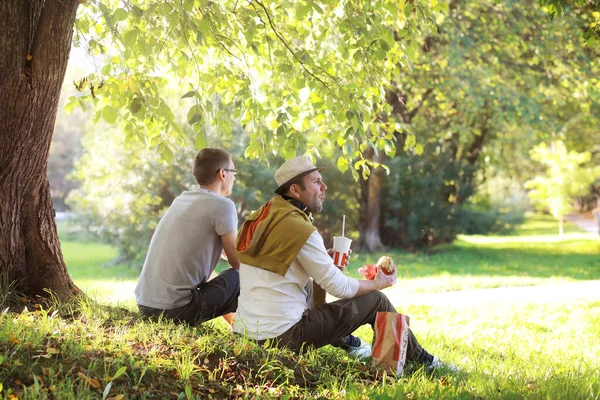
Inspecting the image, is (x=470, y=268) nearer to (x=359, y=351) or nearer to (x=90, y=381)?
(x=359, y=351)

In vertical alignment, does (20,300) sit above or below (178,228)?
below

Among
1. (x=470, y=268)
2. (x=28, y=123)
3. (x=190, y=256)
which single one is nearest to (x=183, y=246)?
(x=190, y=256)

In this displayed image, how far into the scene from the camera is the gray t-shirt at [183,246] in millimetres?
5551

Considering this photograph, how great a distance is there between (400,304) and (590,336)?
10.9 feet

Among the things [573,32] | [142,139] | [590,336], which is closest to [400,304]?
[590,336]

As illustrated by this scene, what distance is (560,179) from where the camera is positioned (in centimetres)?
3344

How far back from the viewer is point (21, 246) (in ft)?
19.1

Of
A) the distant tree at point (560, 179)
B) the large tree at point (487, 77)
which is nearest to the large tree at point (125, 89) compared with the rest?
the large tree at point (487, 77)

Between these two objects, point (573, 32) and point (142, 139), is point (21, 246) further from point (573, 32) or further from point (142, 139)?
point (573, 32)

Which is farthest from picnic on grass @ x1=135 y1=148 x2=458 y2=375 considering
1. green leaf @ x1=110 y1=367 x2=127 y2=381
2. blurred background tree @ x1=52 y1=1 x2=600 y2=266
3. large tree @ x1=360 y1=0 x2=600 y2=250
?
large tree @ x1=360 y1=0 x2=600 y2=250

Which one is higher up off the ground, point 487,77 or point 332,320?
point 487,77

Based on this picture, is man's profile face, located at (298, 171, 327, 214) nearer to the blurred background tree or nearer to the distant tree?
the blurred background tree

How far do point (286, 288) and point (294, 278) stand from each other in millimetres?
85

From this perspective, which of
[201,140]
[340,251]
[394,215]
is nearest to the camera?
[340,251]
